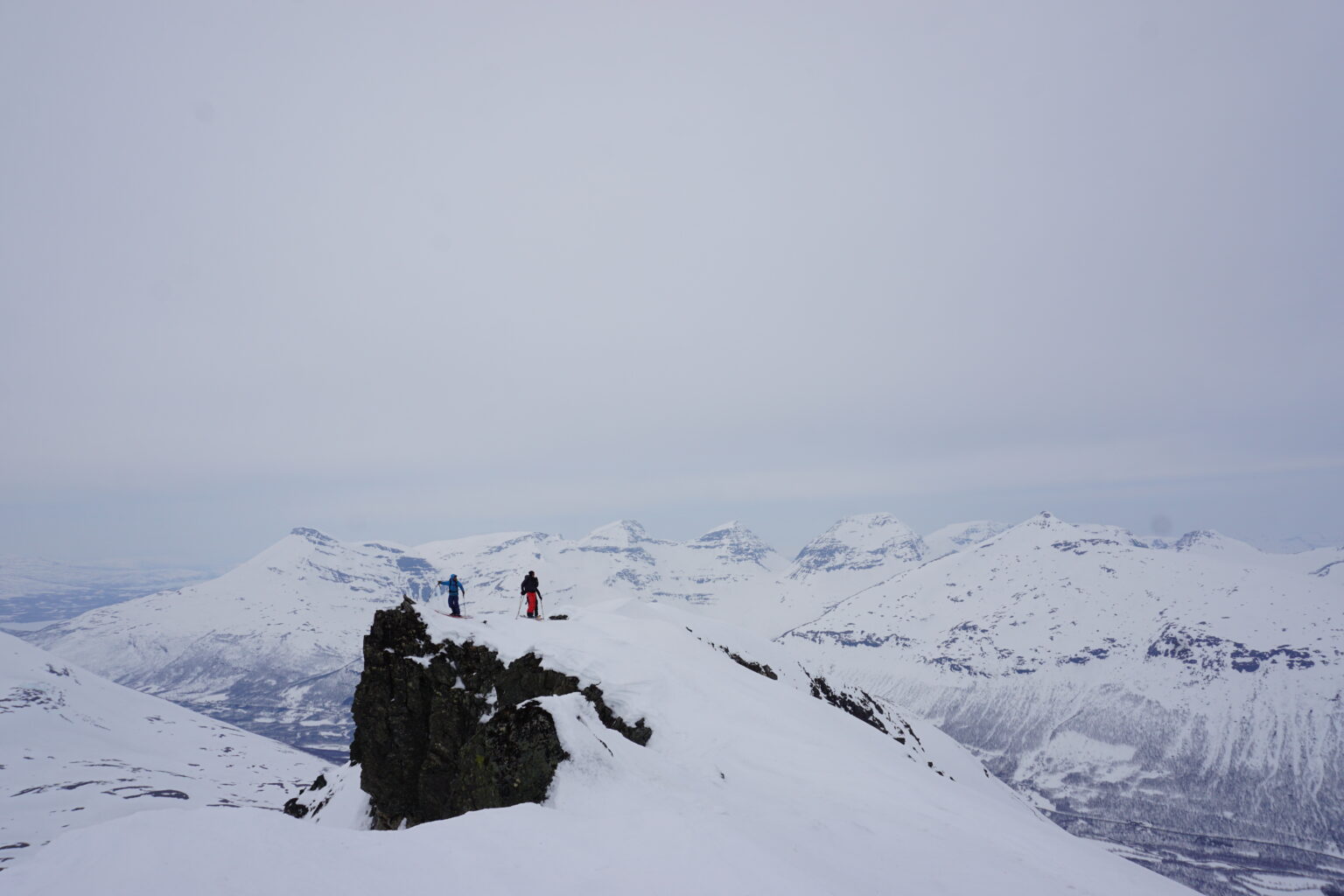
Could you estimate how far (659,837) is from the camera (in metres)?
11.9

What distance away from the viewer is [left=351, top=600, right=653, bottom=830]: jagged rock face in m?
26.7

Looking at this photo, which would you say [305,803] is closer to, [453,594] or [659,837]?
[453,594]

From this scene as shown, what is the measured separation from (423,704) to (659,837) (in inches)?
849

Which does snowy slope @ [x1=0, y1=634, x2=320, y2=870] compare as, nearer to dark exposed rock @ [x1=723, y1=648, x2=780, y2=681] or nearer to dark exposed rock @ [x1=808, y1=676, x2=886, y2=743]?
dark exposed rock @ [x1=723, y1=648, x2=780, y2=681]

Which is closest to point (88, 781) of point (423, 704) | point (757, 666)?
point (757, 666)

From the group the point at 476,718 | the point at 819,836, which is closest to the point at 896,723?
the point at 476,718

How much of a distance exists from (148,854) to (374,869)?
9.26 ft

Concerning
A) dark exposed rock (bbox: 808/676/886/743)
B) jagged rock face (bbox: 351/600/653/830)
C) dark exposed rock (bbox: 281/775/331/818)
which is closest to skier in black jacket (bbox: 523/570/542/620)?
jagged rock face (bbox: 351/600/653/830)

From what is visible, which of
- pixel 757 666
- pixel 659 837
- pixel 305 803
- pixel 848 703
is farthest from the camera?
pixel 848 703

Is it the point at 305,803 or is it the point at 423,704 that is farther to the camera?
the point at 305,803

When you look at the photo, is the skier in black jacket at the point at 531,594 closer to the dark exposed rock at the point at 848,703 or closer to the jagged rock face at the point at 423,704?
the jagged rock face at the point at 423,704

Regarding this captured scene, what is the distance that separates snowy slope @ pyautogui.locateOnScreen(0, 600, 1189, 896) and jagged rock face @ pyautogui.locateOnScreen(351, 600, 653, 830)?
984 mm

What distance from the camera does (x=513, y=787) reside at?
589 inches

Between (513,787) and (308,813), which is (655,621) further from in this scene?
(513,787)
